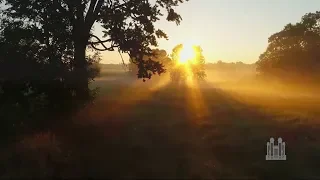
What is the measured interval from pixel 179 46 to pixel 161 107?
80.3m

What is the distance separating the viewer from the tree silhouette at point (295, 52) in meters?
71.4

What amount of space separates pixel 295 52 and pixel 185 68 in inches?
1356

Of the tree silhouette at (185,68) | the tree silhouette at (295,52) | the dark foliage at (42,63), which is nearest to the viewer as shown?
the dark foliage at (42,63)

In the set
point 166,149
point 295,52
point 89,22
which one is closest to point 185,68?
point 295,52

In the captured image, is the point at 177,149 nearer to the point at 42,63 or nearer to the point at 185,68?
the point at 42,63

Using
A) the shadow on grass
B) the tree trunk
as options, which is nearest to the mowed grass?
the shadow on grass

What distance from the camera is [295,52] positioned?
73.4 metres

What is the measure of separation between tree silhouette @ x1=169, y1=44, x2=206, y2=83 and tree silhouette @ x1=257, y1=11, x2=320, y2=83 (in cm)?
2250

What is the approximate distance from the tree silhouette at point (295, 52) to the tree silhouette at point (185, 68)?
22497 millimetres

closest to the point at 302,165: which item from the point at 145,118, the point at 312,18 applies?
the point at 145,118

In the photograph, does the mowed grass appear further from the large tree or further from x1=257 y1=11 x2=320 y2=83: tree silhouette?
x1=257 y1=11 x2=320 y2=83: tree silhouette

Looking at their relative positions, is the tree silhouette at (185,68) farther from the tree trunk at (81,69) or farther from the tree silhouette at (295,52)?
the tree trunk at (81,69)

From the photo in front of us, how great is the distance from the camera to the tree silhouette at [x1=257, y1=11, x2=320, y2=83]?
234 feet

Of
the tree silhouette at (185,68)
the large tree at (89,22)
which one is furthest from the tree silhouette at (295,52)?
the large tree at (89,22)
